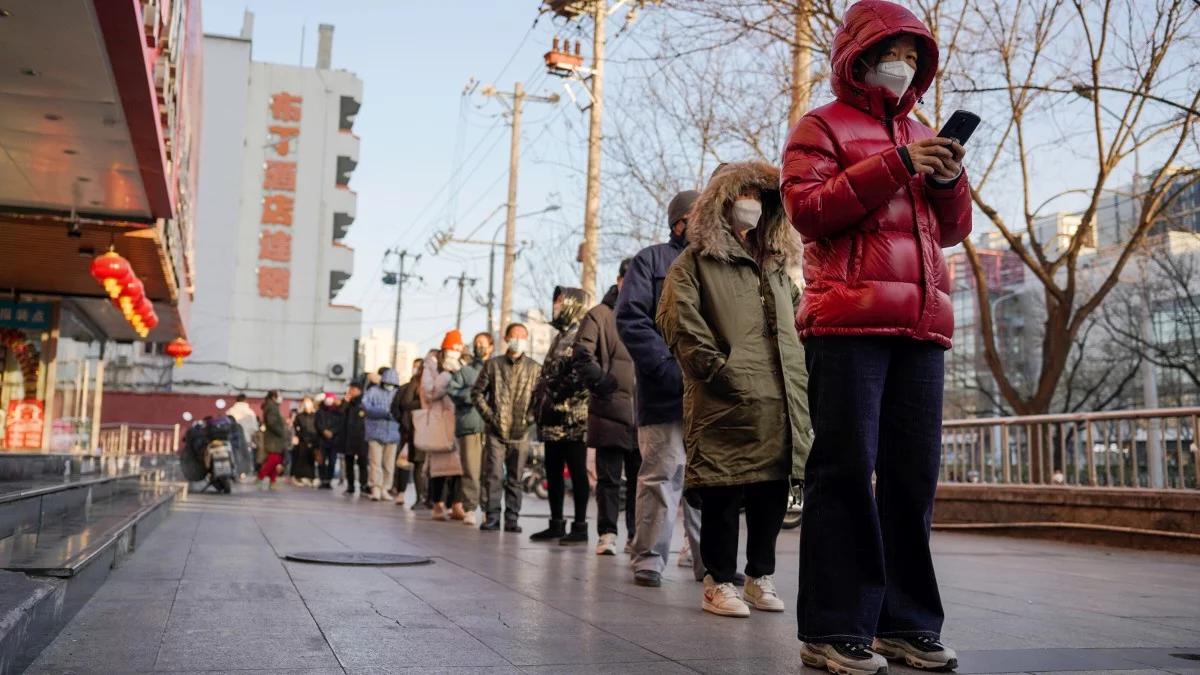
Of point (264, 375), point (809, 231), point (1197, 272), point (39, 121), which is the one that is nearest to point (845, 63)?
point (809, 231)

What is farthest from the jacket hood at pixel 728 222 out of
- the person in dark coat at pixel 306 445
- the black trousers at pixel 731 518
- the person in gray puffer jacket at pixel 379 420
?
the person in dark coat at pixel 306 445

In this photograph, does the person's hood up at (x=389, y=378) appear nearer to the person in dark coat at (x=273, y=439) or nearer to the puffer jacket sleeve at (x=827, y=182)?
the person in dark coat at (x=273, y=439)

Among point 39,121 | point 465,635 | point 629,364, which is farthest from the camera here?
point 39,121

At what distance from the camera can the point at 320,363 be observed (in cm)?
5269

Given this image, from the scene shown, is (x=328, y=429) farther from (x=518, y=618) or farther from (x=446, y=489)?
(x=518, y=618)

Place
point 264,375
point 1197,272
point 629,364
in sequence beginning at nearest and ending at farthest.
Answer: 1. point 629,364
2. point 1197,272
3. point 264,375

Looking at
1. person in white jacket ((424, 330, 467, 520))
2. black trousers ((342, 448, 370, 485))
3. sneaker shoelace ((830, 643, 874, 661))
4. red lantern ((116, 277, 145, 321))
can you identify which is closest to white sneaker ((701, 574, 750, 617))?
sneaker shoelace ((830, 643, 874, 661))

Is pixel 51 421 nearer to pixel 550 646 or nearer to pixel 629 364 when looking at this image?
pixel 629 364

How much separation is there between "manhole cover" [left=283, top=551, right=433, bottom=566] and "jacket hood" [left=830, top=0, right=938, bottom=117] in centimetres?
395

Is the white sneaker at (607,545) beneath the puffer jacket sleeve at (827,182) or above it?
beneath

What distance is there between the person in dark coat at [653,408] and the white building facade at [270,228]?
151 ft

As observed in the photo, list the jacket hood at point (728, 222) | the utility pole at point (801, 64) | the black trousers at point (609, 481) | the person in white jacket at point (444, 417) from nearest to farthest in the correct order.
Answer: the jacket hood at point (728, 222), the black trousers at point (609, 481), the person in white jacket at point (444, 417), the utility pole at point (801, 64)

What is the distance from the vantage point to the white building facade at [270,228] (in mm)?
49500

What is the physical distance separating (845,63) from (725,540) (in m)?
2.18
